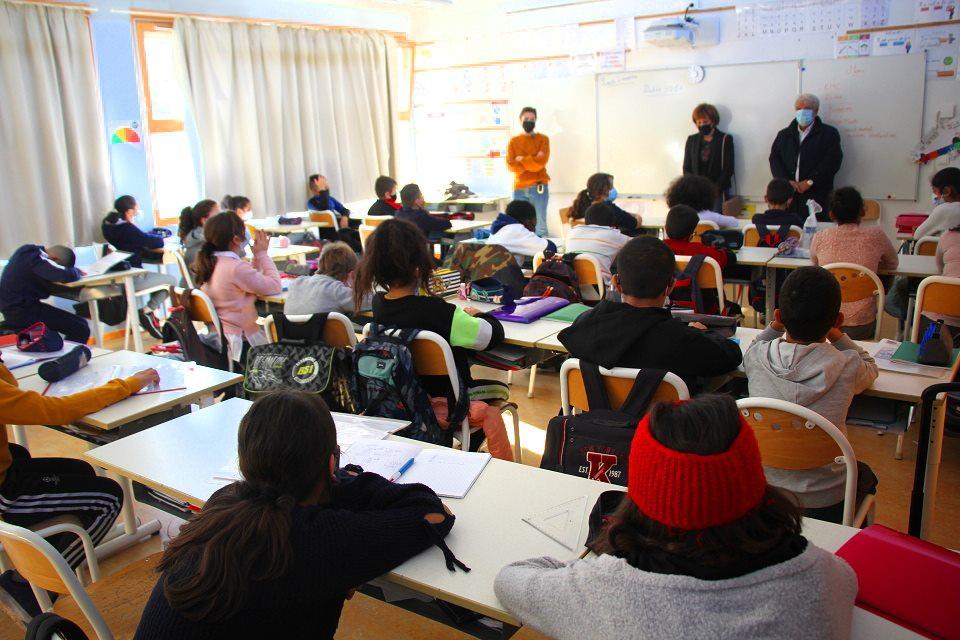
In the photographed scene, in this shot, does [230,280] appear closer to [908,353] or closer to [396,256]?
[396,256]

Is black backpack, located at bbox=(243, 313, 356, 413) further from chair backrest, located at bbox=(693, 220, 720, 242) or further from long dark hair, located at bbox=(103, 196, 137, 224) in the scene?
long dark hair, located at bbox=(103, 196, 137, 224)

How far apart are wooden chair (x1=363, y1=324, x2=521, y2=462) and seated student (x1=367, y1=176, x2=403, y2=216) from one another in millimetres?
4615

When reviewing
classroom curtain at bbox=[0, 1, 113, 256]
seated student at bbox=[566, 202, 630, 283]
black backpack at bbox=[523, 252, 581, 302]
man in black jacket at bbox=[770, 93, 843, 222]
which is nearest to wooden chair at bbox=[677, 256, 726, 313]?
seated student at bbox=[566, 202, 630, 283]

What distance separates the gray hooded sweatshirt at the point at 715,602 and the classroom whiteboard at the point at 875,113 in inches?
256

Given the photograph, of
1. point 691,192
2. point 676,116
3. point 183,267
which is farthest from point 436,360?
point 676,116

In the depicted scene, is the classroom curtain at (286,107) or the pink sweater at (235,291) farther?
the classroom curtain at (286,107)

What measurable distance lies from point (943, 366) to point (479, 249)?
230cm

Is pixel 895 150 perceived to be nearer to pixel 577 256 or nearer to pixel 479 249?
pixel 577 256

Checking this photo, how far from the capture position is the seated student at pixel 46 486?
2215 mm

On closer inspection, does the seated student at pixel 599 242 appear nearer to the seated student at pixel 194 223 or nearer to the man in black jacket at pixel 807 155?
the seated student at pixel 194 223

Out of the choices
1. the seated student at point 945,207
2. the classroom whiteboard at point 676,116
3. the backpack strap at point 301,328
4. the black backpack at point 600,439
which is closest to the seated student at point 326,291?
the backpack strap at point 301,328

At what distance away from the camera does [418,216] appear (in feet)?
21.5

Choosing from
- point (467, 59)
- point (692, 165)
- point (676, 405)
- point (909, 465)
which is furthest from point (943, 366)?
point (467, 59)

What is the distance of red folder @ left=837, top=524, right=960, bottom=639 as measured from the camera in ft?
4.07
